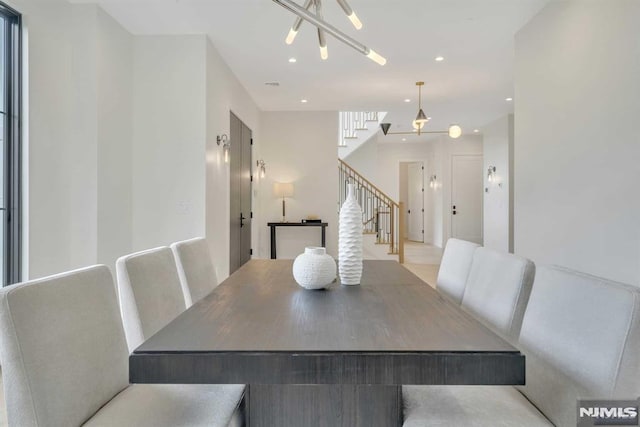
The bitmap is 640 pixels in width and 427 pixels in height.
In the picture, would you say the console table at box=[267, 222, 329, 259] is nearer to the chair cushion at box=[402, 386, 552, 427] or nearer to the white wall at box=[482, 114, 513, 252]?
the white wall at box=[482, 114, 513, 252]

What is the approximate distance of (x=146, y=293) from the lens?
1508 mm

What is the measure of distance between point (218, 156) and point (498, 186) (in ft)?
19.8

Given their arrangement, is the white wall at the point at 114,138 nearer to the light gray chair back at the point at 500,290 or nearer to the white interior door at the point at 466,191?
the light gray chair back at the point at 500,290

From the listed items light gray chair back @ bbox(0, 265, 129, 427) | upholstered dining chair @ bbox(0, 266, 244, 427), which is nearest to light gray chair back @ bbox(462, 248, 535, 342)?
upholstered dining chair @ bbox(0, 266, 244, 427)

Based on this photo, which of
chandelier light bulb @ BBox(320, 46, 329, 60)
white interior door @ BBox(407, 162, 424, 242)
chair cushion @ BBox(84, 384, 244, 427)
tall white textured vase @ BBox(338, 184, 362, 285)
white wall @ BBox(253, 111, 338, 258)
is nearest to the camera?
chair cushion @ BBox(84, 384, 244, 427)

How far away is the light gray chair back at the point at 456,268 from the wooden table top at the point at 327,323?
0.40 metres

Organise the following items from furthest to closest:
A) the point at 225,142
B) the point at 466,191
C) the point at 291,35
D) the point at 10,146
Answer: the point at 466,191
the point at 225,142
the point at 10,146
the point at 291,35

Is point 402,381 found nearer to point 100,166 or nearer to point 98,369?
point 98,369

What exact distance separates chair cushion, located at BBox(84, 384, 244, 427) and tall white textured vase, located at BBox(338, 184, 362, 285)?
697 millimetres

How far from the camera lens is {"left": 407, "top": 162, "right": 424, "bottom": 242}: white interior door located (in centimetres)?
1138

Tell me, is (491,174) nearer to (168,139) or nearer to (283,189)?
(283,189)

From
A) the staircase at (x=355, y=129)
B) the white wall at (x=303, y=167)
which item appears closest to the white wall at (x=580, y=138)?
the white wall at (x=303, y=167)

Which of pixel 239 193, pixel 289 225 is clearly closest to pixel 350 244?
pixel 239 193

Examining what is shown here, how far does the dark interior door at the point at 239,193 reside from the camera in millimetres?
4941
